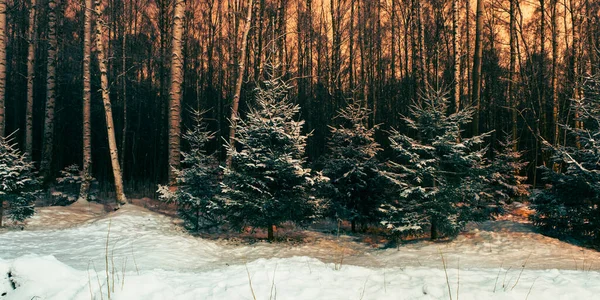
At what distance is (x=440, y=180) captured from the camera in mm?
8945

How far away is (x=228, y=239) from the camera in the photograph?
30.0 feet

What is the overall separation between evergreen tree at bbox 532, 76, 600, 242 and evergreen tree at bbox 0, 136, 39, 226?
13.6 meters

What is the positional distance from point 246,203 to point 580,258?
7.88 m

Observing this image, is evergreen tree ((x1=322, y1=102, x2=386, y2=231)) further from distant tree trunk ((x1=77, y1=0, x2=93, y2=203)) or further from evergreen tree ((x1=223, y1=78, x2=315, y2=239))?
distant tree trunk ((x1=77, y1=0, x2=93, y2=203))

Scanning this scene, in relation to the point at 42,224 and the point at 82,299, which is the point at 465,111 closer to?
the point at 82,299

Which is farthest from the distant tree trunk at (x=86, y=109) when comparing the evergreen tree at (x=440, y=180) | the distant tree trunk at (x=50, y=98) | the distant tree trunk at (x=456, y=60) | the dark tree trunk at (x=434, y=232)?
the distant tree trunk at (x=456, y=60)

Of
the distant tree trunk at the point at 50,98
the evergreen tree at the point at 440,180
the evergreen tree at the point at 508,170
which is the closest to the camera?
the evergreen tree at the point at 440,180

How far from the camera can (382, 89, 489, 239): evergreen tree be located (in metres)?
8.66

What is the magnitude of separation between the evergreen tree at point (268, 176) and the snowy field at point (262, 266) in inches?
33.0

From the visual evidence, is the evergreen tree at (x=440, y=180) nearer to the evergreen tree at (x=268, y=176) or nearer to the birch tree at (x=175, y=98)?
the evergreen tree at (x=268, y=176)

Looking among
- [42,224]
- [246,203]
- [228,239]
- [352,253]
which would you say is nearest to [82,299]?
[246,203]

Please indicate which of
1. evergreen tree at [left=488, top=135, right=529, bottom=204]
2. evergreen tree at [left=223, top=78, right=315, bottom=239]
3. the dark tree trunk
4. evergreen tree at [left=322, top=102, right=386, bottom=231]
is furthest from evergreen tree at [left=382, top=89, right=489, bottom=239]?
evergreen tree at [left=488, top=135, right=529, bottom=204]

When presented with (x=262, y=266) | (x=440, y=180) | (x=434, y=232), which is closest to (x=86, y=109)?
(x=262, y=266)

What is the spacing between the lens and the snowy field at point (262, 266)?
3.79 meters
